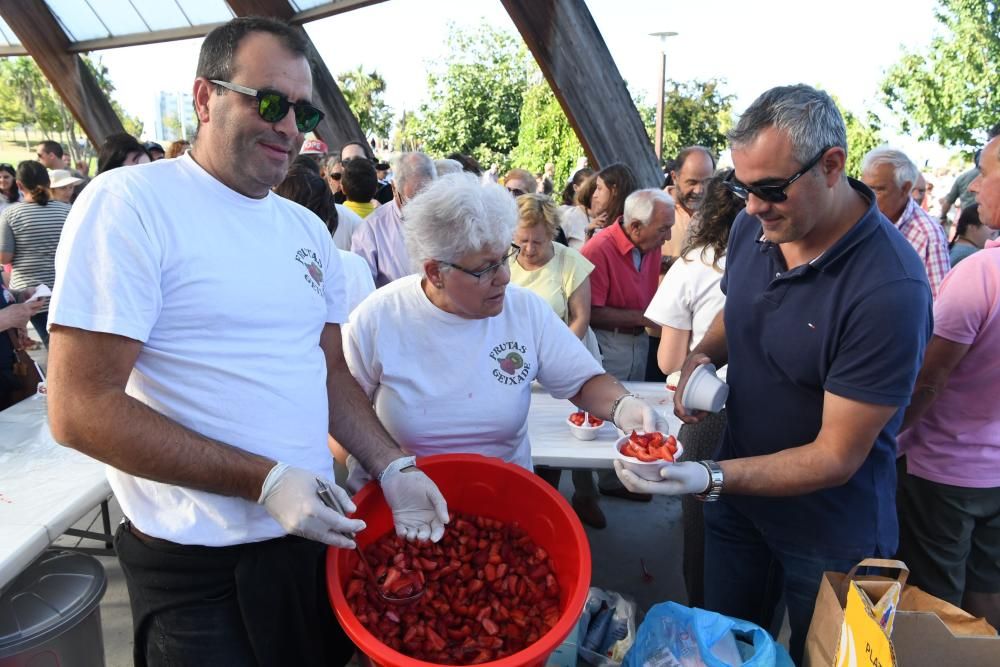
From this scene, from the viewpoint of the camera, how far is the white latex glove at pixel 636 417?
1888mm

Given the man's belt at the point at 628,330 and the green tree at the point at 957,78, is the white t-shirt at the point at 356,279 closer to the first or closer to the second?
the man's belt at the point at 628,330

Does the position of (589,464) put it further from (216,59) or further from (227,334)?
(216,59)

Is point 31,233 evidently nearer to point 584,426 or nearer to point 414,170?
point 414,170

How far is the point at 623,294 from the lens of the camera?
403cm

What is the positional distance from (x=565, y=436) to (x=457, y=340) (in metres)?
1.10

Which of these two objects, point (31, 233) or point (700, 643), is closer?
point (700, 643)

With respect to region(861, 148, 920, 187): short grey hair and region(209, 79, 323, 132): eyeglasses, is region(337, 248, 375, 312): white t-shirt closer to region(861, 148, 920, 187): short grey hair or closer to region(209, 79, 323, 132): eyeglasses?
region(209, 79, 323, 132): eyeglasses

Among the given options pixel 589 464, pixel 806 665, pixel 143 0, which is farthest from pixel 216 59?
pixel 143 0

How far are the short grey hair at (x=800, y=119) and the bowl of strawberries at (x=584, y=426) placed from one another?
4.84 feet

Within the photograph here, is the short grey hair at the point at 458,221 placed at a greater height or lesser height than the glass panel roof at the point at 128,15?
lesser

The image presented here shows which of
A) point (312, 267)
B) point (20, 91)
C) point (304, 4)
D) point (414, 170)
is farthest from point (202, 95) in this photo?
point (20, 91)

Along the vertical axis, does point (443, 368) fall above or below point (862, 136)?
above

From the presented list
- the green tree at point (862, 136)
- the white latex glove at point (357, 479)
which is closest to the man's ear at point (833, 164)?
the white latex glove at point (357, 479)

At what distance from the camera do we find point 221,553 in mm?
1418
